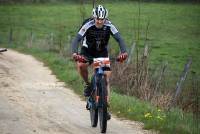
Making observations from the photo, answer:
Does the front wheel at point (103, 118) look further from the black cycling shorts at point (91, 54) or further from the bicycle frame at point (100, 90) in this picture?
the black cycling shorts at point (91, 54)

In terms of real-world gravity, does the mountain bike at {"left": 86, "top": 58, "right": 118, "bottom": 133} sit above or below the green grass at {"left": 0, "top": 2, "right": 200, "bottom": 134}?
above

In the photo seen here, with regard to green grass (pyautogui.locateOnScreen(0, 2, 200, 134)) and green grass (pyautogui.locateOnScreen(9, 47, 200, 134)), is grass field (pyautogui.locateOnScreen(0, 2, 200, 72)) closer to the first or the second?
green grass (pyautogui.locateOnScreen(0, 2, 200, 134))

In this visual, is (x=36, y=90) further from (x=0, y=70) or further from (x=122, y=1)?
(x=122, y=1)

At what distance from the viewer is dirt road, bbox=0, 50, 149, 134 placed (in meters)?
9.57

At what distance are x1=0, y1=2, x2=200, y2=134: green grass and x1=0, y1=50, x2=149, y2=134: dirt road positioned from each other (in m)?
0.56

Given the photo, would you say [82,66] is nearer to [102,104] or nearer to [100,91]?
[100,91]

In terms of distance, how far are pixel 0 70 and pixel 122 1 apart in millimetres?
46356

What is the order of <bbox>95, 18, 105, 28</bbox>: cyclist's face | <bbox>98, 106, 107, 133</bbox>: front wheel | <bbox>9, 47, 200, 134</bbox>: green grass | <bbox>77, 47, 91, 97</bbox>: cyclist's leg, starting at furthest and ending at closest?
→ <bbox>77, 47, 91, 97</bbox>: cyclist's leg
<bbox>9, 47, 200, 134</bbox>: green grass
<bbox>95, 18, 105, 28</bbox>: cyclist's face
<bbox>98, 106, 107, 133</bbox>: front wheel

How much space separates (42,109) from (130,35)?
3045cm

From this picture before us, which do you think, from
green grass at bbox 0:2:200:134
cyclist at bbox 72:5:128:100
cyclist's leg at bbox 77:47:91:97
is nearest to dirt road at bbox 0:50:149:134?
green grass at bbox 0:2:200:134

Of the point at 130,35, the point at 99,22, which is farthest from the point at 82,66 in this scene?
the point at 130,35

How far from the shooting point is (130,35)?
137ft

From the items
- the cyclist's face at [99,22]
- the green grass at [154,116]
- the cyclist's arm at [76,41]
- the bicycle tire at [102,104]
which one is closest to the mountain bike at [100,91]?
the bicycle tire at [102,104]

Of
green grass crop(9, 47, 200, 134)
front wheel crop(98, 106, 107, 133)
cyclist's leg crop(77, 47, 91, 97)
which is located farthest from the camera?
cyclist's leg crop(77, 47, 91, 97)
